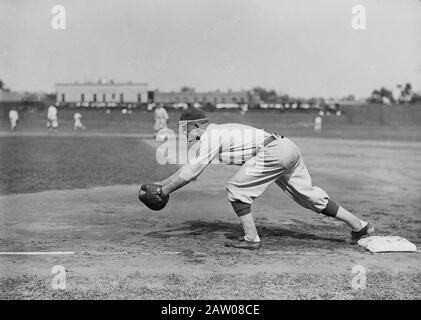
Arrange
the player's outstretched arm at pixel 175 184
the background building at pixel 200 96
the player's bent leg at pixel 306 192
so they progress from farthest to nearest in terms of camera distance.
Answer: the background building at pixel 200 96 < the player's bent leg at pixel 306 192 < the player's outstretched arm at pixel 175 184

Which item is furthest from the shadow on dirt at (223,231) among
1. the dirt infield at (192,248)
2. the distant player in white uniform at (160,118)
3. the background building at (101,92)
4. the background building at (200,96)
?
the background building at (200,96)

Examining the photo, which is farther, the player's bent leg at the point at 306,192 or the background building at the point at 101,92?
the background building at the point at 101,92

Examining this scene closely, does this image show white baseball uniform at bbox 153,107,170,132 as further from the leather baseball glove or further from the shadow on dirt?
the leather baseball glove

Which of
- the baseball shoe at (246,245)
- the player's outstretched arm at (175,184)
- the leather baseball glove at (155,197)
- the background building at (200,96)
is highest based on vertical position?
the background building at (200,96)

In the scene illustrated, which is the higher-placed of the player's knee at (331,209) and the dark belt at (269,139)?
the dark belt at (269,139)

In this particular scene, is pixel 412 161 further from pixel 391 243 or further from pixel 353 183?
pixel 391 243

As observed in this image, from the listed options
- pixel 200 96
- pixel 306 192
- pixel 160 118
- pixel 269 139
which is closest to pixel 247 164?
pixel 269 139

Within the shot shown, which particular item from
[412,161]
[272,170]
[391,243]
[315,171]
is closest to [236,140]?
[272,170]

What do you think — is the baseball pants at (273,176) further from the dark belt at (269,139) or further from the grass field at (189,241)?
the grass field at (189,241)
